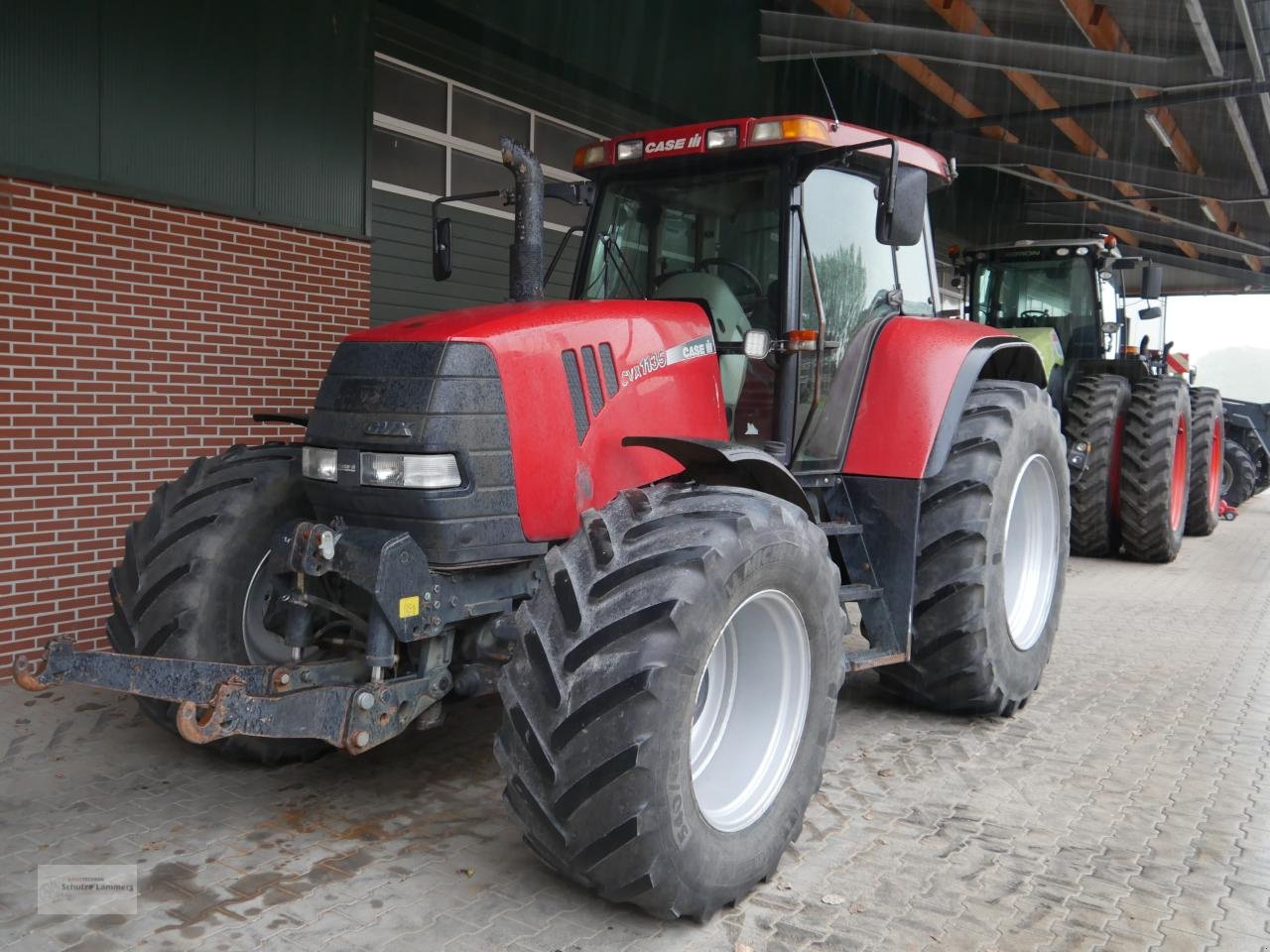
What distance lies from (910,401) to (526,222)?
1.69 meters

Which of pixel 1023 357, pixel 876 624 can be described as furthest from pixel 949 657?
pixel 1023 357

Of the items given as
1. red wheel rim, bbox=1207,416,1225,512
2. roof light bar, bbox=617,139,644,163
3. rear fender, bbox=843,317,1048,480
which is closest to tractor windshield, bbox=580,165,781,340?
roof light bar, bbox=617,139,644,163

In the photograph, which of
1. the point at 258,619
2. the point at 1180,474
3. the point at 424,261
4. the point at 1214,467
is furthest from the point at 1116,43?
the point at 258,619

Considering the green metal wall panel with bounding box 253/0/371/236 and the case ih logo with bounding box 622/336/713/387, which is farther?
the green metal wall panel with bounding box 253/0/371/236

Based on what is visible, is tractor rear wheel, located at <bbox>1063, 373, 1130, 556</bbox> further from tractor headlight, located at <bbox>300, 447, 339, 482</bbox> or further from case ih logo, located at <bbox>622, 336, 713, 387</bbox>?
tractor headlight, located at <bbox>300, 447, 339, 482</bbox>

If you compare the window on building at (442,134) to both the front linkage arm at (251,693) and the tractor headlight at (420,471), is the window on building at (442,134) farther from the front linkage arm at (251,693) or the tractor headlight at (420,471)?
the front linkage arm at (251,693)

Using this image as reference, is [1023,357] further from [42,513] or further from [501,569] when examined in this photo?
[42,513]

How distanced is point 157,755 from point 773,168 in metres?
3.25

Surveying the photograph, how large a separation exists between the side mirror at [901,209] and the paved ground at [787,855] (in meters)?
2.03

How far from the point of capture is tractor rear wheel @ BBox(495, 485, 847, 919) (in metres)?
2.71

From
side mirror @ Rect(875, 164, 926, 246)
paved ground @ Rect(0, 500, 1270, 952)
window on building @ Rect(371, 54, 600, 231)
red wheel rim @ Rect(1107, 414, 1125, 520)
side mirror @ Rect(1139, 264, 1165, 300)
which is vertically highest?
window on building @ Rect(371, 54, 600, 231)

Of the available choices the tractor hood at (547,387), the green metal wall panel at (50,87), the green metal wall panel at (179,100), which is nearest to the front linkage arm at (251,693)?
the tractor hood at (547,387)

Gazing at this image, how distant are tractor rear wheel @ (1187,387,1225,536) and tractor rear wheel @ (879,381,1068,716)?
21.5 feet

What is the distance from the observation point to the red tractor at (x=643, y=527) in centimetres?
281
